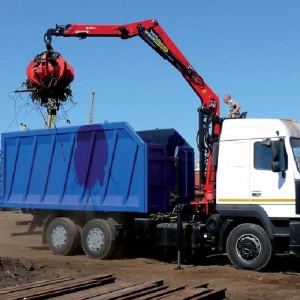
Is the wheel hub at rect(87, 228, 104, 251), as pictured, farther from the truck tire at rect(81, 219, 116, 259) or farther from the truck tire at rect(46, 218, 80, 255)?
the truck tire at rect(46, 218, 80, 255)

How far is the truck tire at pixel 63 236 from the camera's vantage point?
45.0 ft

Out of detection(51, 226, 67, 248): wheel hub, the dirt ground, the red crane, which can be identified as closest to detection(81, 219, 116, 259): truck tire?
the dirt ground

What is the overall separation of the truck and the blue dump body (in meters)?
0.02

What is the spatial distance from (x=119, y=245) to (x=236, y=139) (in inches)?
145

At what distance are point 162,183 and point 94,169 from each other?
1670 mm

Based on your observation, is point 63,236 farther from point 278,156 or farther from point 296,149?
point 296,149

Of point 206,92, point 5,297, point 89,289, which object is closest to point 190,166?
point 206,92

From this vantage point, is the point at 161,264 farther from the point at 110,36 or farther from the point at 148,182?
the point at 110,36

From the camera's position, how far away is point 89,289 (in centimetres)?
813

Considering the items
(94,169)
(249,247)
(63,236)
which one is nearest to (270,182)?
(249,247)

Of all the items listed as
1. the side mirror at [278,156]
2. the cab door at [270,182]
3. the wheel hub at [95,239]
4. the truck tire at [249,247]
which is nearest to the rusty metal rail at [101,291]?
the truck tire at [249,247]

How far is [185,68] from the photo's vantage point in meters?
14.3

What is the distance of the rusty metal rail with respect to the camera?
7457 millimetres

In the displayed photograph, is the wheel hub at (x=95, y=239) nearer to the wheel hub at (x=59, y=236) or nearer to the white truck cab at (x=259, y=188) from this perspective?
the wheel hub at (x=59, y=236)
